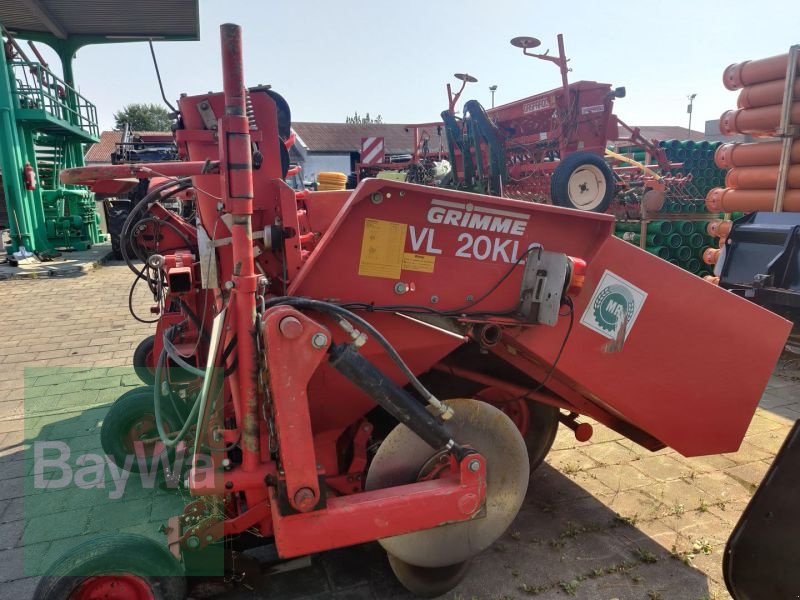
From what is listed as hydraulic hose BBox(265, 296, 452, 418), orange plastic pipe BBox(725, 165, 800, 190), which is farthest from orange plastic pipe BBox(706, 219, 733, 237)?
hydraulic hose BBox(265, 296, 452, 418)

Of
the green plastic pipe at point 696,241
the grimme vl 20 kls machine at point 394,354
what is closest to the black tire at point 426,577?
the grimme vl 20 kls machine at point 394,354

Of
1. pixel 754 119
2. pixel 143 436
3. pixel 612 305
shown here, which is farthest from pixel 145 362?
pixel 754 119

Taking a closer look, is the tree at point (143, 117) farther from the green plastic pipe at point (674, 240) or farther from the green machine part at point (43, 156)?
the green plastic pipe at point (674, 240)

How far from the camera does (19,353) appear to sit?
6.10 m

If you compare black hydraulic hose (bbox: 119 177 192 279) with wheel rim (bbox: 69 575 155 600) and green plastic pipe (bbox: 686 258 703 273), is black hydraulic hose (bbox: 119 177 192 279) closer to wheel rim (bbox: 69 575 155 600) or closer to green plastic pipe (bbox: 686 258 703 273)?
wheel rim (bbox: 69 575 155 600)

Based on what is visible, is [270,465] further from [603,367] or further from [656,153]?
[656,153]

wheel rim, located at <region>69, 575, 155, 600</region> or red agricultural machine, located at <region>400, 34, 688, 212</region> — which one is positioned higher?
red agricultural machine, located at <region>400, 34, 688, 212</region>

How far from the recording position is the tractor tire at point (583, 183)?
721cm

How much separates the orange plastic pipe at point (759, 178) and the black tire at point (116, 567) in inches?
305

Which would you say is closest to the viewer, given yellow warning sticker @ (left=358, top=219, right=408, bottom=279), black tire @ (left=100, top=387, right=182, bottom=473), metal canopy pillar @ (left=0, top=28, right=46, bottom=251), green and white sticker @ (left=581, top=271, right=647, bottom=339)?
yellow warning sticker @ (left=358, top=219, right=408, bottom=279)

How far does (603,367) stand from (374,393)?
112 cm

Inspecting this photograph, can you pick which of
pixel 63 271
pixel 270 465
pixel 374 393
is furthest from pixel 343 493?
pixel 63 271

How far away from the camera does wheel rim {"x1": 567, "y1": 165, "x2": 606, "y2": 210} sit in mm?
7461

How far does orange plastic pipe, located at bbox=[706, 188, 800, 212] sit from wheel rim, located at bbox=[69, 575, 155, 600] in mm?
7666
